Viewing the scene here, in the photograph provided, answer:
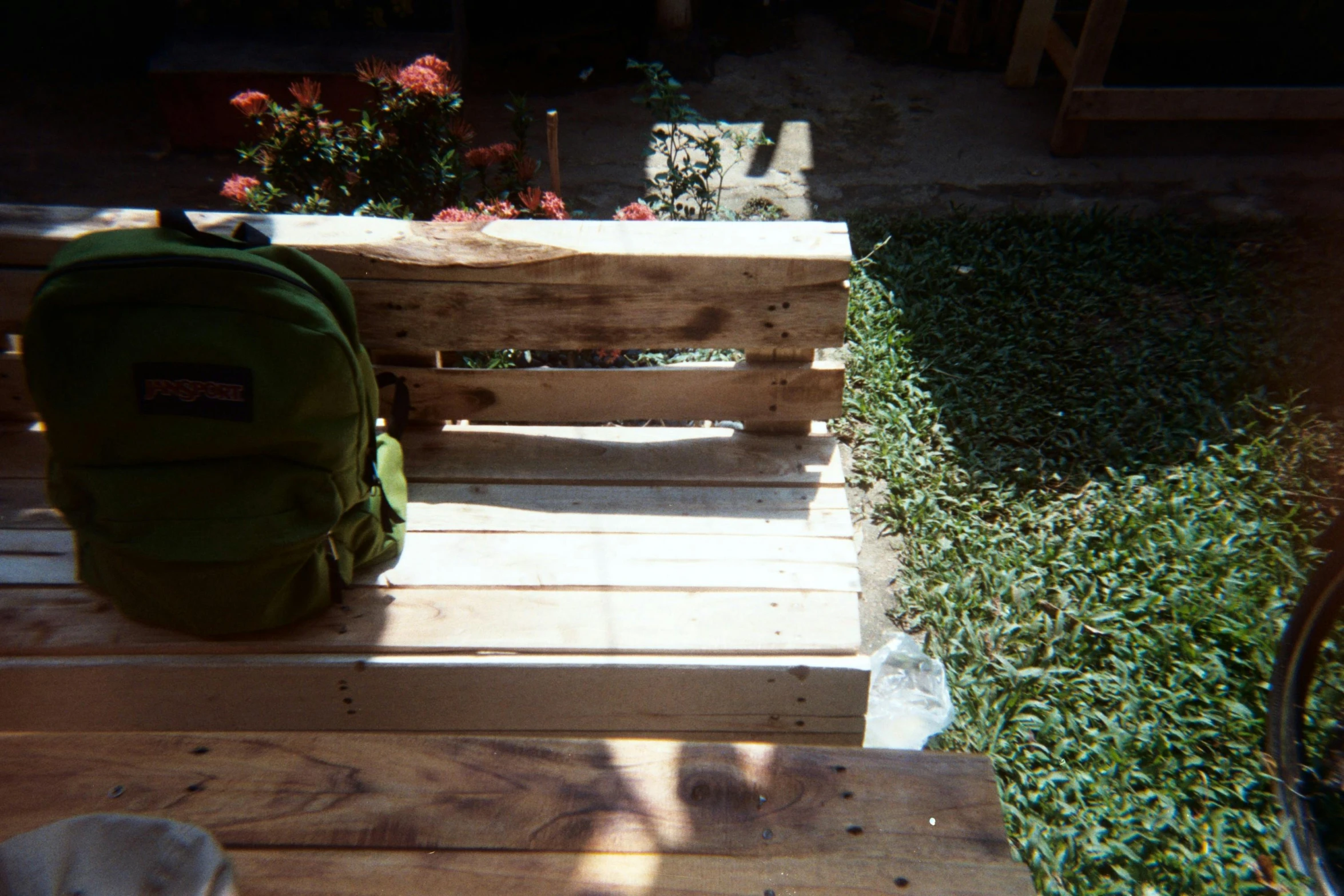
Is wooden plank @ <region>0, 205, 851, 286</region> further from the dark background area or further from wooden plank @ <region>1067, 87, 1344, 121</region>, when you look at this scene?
the dark background area

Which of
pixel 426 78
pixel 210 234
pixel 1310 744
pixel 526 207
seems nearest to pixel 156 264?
pixel 210 234

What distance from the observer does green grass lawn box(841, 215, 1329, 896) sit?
7.57ft

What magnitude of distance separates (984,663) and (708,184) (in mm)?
3358

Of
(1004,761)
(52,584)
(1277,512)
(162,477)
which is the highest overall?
(162,477)

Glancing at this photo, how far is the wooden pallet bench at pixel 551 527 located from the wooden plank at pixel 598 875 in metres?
0.62

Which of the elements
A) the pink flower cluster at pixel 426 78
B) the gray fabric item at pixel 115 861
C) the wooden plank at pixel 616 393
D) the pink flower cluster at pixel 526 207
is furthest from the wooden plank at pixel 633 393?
the gray fabric item at pixel 115 861

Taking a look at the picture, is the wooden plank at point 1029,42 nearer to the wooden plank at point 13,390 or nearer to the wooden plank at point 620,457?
the wooden plank at point 620,457

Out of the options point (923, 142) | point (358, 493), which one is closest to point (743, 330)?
point (358, 493)

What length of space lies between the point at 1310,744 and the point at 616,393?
2078mm

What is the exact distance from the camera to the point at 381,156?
10.2 feet

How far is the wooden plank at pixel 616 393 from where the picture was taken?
232cm

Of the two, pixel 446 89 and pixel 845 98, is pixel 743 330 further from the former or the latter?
pixel 845 98

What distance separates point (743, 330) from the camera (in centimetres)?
223

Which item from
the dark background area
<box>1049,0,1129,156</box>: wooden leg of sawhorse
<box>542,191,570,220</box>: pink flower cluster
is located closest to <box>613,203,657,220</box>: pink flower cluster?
<box>542,191,570,220</box>: pink flower cluster
